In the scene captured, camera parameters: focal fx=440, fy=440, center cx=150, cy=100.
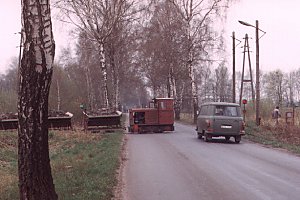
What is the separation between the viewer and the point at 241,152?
55.9 feet

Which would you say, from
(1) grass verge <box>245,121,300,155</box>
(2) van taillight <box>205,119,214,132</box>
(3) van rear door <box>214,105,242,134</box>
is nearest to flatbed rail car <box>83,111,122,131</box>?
(2) van taillight <box>205,119,214,132</box>

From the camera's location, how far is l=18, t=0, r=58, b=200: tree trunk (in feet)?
19.0

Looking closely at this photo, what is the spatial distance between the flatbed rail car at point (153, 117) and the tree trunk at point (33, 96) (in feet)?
72.5

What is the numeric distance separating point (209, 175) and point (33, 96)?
6.33 metres

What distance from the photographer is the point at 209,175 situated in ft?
36.2

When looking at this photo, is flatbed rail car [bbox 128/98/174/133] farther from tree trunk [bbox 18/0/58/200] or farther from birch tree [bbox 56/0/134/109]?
tree trunk [bbox 18/0/58/200]

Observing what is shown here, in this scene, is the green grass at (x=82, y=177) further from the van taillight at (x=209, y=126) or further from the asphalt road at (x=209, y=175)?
the van taillight at (x=209, y=126)

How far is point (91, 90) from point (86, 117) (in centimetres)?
3239

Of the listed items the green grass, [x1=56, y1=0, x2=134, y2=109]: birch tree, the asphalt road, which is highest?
[x1=56, y1=0, x2=134, y2=109]: birch tree

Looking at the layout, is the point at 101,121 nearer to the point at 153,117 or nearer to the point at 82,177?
the point at 153,117

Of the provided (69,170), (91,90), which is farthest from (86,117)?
(91,90)

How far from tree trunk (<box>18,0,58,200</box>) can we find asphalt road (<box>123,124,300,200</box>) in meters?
2.74

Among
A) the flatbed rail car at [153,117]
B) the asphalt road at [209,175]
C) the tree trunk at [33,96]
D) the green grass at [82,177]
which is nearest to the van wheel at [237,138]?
the asphalt road at [209,175]

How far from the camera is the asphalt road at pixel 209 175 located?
342 inches
